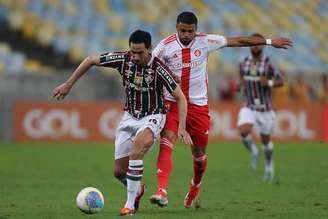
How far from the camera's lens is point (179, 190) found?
12867mm

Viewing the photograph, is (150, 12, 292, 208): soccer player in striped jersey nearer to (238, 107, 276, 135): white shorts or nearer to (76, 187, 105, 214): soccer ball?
(76, 187, 105, 214): soccer ball

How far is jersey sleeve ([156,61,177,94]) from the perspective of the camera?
369 inches

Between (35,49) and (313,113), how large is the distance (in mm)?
9212

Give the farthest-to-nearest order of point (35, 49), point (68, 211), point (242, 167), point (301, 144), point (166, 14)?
point (166, 14), point (35, 49), point (301, 144), point (242, 167), point (68, 211)

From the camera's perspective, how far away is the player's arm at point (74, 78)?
365 inches

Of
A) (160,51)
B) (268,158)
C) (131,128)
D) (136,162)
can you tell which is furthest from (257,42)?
(268,158)

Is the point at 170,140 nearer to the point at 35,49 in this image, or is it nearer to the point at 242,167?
the point at 242,167

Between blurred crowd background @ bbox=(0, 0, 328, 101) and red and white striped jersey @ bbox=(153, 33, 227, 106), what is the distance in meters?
15.8

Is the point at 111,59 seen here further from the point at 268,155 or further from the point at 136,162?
the point at 268,155

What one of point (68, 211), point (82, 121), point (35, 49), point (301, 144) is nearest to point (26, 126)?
point (82, 121)

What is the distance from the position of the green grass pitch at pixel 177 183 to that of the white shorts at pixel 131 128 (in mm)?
701

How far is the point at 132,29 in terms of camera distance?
2970 centimetres

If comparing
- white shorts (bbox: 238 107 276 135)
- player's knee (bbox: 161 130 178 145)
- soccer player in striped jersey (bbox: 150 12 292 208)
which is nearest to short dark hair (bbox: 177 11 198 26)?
soccer player in striped jersey (bbox: 150 12 292 208)

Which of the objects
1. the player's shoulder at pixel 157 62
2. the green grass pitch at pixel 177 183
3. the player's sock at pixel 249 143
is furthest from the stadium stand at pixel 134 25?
the player's shoulder at pixel 157 62
